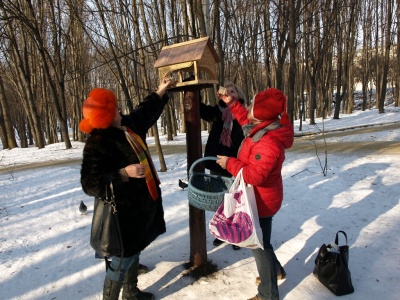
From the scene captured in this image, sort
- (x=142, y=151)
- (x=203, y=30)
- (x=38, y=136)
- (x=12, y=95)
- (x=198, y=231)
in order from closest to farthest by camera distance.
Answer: (x=142, y=151) < (x=198, y=231) < (x=203, y=30) < (x=38, y=136) < (x=12, y=95)

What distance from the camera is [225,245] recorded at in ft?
11.0

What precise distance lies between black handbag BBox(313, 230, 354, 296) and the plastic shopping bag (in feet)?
2.55

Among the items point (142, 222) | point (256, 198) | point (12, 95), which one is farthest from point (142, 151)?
point (12, 95)

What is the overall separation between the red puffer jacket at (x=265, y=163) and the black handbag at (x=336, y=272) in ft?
2.46

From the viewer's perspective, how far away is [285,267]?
2.88 m

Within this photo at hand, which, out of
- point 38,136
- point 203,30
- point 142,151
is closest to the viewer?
point 142,151

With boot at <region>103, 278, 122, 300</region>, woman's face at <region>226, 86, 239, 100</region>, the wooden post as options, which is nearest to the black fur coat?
boot at <region>103, 278, 122, 300</region>

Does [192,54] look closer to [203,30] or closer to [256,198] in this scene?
[256,198]

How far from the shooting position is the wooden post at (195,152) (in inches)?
107

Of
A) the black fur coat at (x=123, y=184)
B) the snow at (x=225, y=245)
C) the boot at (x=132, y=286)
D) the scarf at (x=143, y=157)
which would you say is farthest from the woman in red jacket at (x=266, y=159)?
the boot at (x=132, y=286)

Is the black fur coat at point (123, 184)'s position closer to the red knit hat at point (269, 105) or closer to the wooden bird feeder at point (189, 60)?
the wooden bird feeder at point (189, 60)

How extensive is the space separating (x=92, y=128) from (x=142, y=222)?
0.83m

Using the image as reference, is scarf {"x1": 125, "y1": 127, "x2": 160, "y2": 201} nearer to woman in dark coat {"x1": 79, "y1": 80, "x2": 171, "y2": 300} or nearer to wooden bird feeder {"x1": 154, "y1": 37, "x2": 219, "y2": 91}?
woman in dark coat {"x1": 79, "y1": 80, "x2": 171, "y2": 300}

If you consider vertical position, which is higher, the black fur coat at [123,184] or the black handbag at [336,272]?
the black fur coat at [123,184]
